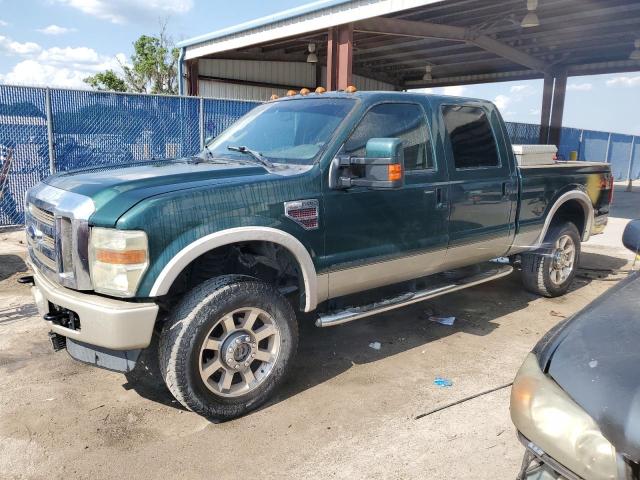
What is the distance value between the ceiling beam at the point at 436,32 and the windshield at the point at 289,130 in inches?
354

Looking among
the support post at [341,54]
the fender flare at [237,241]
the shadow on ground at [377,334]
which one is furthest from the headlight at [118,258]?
the support post at [341,54]

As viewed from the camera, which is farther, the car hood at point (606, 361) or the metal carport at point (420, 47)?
the metal carport at point (420, 47)

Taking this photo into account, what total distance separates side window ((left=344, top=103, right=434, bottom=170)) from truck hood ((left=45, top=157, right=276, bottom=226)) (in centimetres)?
62

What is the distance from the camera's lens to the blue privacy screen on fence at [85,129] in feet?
29.3

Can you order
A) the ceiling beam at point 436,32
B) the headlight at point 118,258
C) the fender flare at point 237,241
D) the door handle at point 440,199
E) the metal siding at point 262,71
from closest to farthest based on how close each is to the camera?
the headlight at point 118,258
the fender flare at point 237,241
the door handle at point 440,199
the ceiling beam at point 436,32
the metal siding at point 262,71

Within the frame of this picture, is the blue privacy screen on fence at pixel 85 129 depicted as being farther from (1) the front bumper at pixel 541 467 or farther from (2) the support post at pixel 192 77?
(2) the support post at pixel 192 77

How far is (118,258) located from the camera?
9.21ft

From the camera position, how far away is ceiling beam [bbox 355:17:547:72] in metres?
12.7

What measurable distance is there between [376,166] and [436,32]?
1262 cm

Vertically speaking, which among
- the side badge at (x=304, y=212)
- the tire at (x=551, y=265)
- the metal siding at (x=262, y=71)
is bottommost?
the tire at (x=551, y=265)

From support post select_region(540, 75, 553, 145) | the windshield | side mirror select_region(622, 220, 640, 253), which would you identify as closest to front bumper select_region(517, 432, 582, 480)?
side mirror select_region(622, 220, 640, 253)

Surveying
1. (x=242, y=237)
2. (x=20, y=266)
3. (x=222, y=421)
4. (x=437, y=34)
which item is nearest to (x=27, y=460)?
(x=222, y=421)

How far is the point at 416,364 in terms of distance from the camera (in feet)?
13.5

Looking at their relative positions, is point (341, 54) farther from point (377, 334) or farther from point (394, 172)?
point (394, 172)
